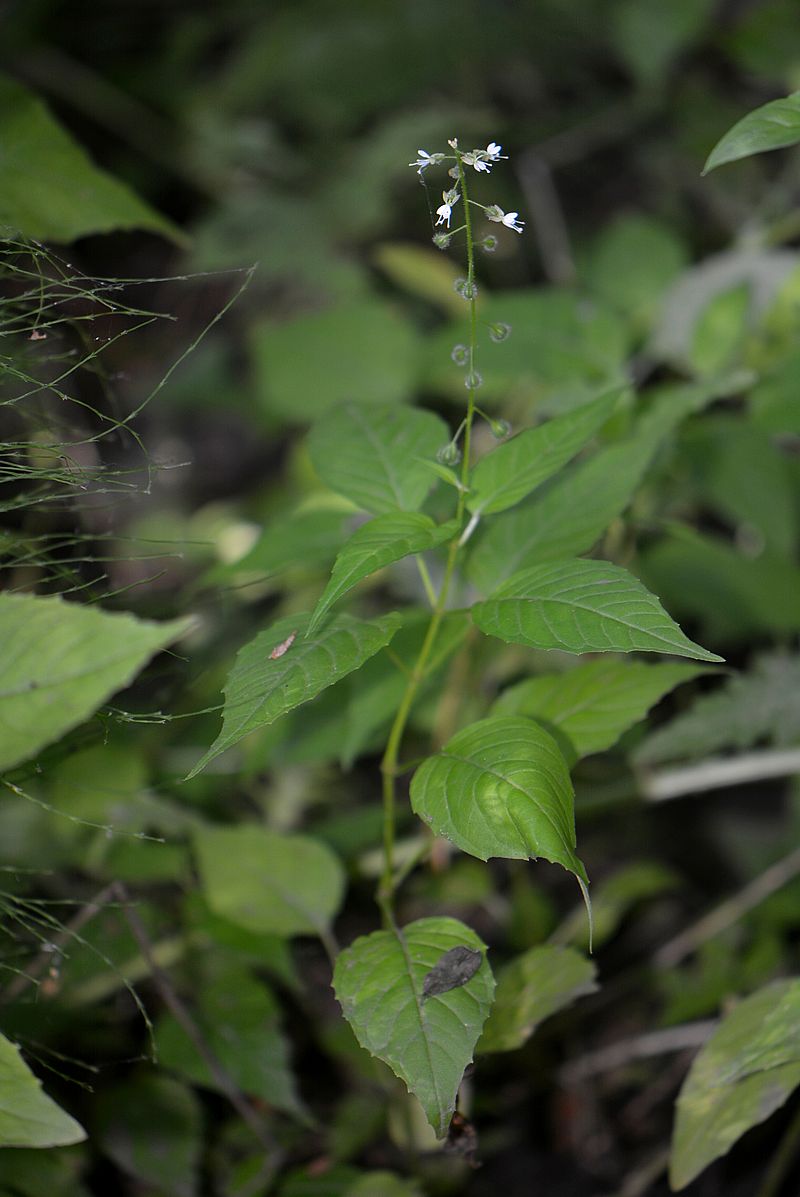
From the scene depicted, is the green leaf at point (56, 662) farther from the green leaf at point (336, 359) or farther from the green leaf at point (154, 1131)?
the green leaf at point (336, 359)

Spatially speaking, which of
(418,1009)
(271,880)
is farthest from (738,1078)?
(271,880)

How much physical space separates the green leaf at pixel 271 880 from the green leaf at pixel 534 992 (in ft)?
0.81

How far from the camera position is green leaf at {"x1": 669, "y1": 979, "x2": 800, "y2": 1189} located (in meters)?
0.86

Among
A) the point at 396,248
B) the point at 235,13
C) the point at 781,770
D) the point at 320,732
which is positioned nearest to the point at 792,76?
the point at 396,248

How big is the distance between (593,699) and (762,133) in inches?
21.2

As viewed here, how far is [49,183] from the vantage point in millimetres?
1178

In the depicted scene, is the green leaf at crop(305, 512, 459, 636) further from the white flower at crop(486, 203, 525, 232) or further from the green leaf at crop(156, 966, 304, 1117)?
the green leaf at crop(156, 966, 304, 1117)

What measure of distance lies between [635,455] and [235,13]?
2.73m

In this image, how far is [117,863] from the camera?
1.36 metres

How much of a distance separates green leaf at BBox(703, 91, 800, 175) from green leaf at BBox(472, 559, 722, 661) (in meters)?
0.34

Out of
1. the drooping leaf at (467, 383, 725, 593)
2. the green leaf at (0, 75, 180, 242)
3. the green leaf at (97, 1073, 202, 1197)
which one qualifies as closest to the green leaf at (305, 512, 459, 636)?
the drooping leaf at (467, 383, 725, 593)

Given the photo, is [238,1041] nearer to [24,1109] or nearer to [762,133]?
[24,1109]

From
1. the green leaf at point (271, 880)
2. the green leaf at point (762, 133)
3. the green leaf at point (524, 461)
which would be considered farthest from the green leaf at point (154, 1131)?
the green leaf at point (762, 133)

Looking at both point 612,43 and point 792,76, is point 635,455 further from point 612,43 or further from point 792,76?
point 612,43
